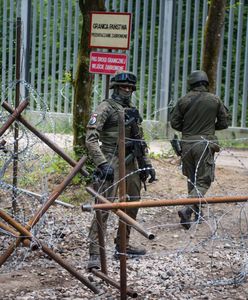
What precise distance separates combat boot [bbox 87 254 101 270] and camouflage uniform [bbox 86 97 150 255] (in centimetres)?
5

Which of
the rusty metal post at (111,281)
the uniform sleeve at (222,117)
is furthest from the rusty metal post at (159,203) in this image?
the uniform sleeve at (222,117)

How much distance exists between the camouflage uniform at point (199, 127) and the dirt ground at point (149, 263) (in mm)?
666

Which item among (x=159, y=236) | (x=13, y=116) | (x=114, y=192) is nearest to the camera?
(x=13, y=116)

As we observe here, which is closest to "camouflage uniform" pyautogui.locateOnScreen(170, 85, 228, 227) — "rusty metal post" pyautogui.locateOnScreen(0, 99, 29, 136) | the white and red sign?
the white and red sign

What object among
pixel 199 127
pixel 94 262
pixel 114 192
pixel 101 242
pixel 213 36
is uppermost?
pixel 213 36

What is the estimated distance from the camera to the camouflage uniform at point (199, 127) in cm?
874

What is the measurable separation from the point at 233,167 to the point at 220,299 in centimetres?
642

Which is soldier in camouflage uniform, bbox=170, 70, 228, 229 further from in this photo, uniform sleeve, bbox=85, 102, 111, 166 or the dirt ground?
uniform sleeve, bbox=85, 102, 111, 166

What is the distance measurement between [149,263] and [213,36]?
5.71m

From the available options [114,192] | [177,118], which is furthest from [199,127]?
[114,192]

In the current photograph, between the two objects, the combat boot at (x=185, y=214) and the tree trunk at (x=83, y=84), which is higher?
the tree trunk at (x=83, y=84)

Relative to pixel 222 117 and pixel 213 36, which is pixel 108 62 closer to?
pixel 222 117

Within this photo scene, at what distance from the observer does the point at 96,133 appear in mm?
6734

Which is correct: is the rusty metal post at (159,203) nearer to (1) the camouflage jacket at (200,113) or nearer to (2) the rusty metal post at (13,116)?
(2) the rusty metal post at (13,116)
